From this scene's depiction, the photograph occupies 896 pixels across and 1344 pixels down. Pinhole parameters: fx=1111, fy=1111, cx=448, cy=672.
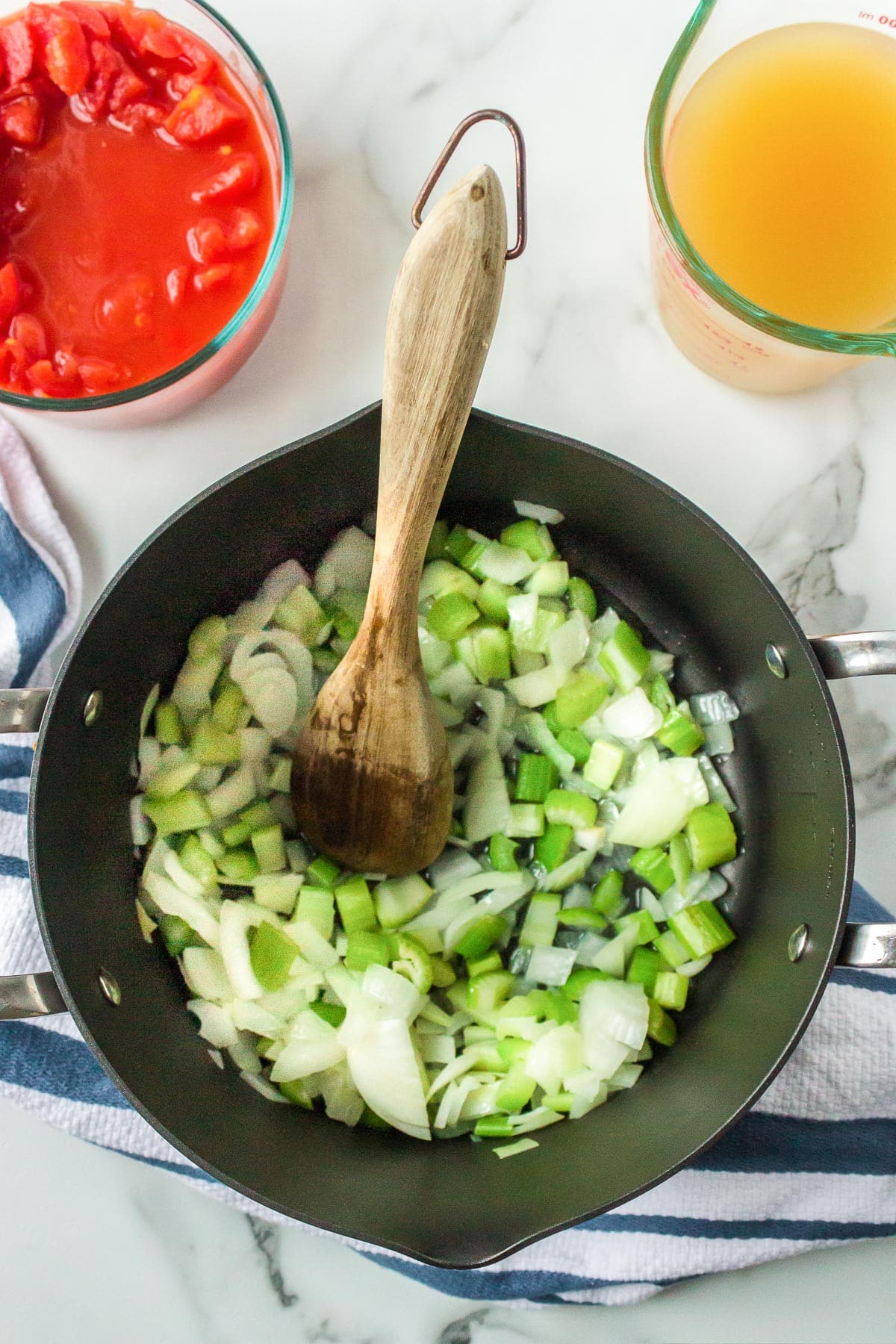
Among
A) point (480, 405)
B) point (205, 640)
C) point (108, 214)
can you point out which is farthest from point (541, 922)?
point (108, 214)

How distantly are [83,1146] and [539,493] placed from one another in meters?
0.89

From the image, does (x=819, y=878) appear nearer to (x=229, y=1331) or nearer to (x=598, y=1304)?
(x=598, y=1304)

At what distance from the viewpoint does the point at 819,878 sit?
1.11 metres

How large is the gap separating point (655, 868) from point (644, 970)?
0.36 feet

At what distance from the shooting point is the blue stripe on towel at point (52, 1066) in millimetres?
1174

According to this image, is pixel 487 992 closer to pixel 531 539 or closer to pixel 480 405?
pixel 531 539

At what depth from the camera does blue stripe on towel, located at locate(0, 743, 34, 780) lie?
121cm

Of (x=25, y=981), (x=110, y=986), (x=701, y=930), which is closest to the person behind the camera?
(x=25, y=981)

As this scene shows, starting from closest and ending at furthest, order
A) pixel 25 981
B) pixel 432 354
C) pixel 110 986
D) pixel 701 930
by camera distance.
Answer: pixel 432 354 → pixel 25 981 → pixel 110 986 → pixel 701 930

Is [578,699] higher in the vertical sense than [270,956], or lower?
higher

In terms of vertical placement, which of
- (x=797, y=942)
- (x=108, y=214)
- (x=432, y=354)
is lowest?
(x=797, y=942)

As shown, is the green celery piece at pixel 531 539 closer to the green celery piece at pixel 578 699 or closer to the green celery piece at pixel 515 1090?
the green celery piece at pixel 578 699

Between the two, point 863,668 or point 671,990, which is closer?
point 863,668

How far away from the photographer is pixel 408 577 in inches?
38.3
